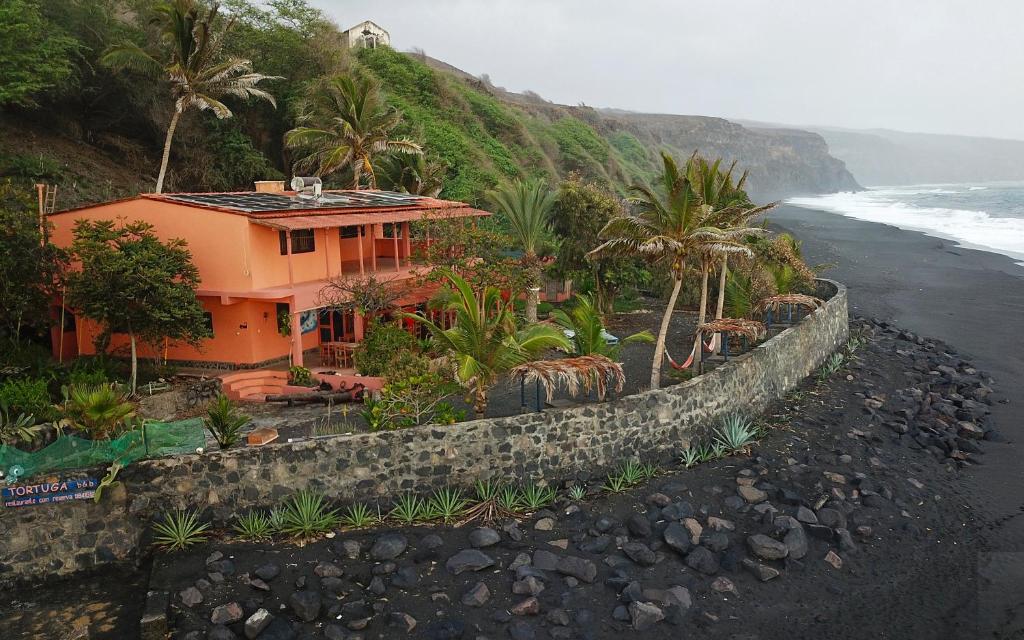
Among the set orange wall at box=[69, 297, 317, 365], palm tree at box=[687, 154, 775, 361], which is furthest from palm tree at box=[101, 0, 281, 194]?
palm tree at box=[687, 154, 775, 361]

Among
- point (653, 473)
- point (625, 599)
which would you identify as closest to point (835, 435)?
point (653, 473)

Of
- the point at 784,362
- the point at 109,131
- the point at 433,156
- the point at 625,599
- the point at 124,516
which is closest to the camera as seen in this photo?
the point at 625,599

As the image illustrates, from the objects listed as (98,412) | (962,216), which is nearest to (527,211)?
(98,412)

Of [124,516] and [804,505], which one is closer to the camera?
[124,516]

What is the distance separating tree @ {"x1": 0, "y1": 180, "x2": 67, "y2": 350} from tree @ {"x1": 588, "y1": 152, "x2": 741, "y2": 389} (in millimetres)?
13435

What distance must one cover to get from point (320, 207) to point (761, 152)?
14212 cm

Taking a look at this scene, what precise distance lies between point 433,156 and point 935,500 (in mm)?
31227

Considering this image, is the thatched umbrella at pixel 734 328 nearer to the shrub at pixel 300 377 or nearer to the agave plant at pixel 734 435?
the agave plant at pixel 734 435

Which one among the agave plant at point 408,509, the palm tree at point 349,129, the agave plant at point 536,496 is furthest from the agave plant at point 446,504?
the palm tree at point 349,129

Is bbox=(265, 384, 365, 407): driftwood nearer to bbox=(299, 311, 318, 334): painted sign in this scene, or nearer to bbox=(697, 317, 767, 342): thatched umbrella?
bbox=(299, 311, 318, 334): painted sign

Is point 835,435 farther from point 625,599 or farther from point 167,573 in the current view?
point 167,573

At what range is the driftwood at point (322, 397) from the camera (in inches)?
674

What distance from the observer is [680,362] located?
19.9m

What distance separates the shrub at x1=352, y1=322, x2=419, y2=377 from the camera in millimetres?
18672
